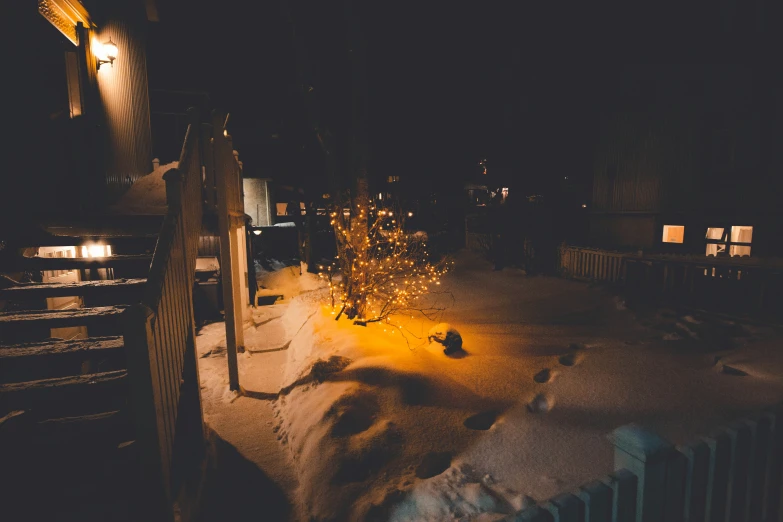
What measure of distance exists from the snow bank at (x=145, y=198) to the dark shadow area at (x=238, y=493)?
4.41 m

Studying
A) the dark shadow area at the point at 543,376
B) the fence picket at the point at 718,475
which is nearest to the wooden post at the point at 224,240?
the dark shadow area at the point at 543,376

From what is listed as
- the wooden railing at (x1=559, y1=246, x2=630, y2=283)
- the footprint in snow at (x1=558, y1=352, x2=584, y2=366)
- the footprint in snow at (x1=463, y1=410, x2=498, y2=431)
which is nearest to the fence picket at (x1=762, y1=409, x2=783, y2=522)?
the footprint in snow at (x1=463, y1=410, x2=498, y2=431)

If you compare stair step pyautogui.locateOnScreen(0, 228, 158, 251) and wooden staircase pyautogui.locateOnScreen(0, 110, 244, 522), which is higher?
stair step pyautogui.locateOnScreen(0, 228, 158, 251)

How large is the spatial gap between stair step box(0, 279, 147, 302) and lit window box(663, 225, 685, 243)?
63.6ft

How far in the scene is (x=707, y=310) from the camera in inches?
386

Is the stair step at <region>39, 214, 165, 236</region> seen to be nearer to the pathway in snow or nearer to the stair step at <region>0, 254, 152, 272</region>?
the stair step at <region>0, 254, 152, 272</region>

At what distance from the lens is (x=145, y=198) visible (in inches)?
309

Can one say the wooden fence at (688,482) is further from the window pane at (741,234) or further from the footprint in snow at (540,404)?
the window pane at (741,234)

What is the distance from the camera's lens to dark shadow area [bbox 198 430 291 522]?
4336 millimetres

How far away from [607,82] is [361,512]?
69.8ft

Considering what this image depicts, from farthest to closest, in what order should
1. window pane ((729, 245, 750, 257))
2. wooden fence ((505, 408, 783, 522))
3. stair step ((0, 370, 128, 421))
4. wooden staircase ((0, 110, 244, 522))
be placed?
window pane ((729, 245, 750, 257))
stair step ((0, 370, 128, 421))
wooden staircase ((0, 110, 244, 522))
wooden fence ((505, 408, 783, 522))

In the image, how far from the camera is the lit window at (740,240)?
50.3ft

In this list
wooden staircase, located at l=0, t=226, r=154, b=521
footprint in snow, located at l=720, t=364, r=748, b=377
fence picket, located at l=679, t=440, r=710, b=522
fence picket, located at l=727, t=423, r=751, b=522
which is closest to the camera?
fence picket, located at l=679, t=440, r=710, b=522

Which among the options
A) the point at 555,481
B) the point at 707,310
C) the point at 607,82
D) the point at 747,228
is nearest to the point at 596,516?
the point at 555,481
